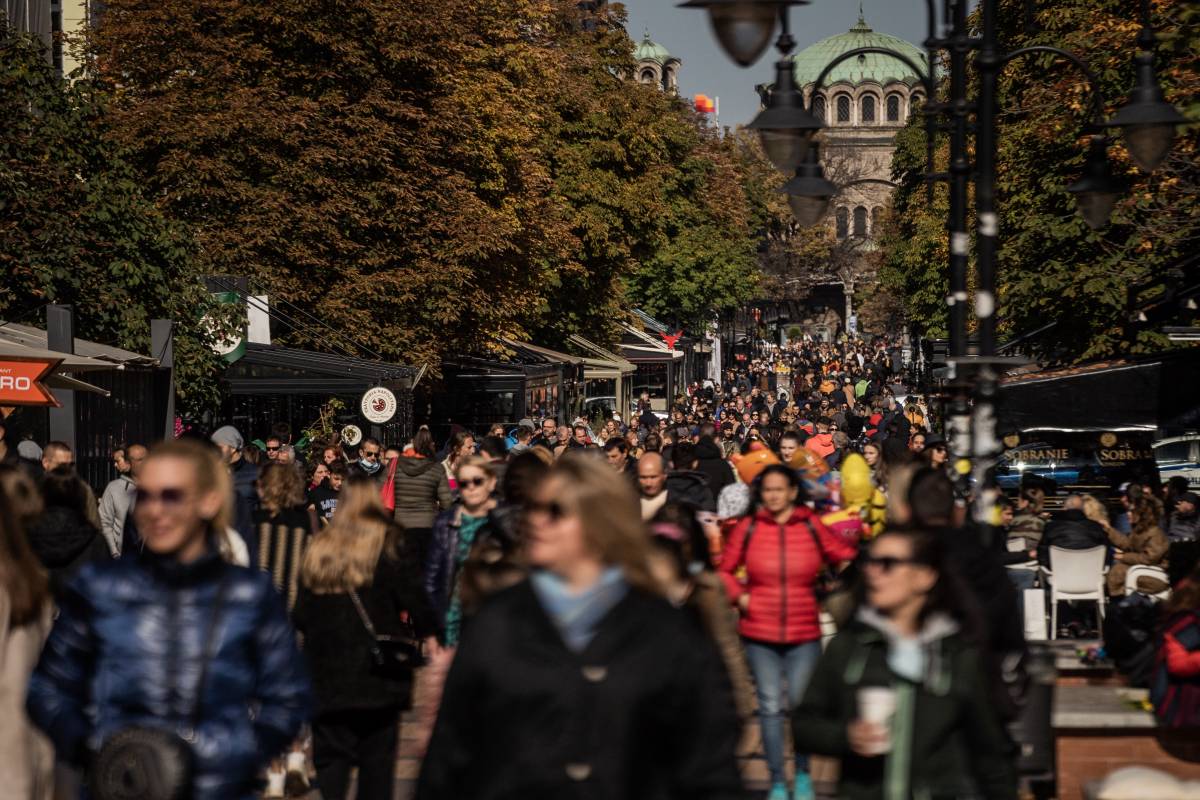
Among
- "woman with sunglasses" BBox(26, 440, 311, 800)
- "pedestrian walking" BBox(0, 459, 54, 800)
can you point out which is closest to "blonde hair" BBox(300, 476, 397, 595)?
"pedestrian walking" BBox(0, 459, 54, 800)

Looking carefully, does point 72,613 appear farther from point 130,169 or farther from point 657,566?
point 130,169

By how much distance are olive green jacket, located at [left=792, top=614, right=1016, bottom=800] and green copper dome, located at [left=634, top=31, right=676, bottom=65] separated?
12437 cm

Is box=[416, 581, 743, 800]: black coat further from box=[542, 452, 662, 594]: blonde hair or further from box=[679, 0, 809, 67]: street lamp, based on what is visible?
box=[679, 0, 809, 67]: street lamp

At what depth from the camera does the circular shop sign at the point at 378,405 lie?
93.5 ft

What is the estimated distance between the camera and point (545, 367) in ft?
147

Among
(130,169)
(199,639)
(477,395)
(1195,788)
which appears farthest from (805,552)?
(477,395)

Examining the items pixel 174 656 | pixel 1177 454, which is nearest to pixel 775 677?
pixel 174 656

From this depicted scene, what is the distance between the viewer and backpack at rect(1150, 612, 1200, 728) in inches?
293

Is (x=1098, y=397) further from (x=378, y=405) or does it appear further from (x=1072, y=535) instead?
(x=378, y=405)

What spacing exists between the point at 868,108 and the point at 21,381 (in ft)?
507

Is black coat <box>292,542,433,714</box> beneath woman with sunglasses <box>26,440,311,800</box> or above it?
beneath

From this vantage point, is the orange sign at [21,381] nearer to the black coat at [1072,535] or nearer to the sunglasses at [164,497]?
the black coat at [1072,535]

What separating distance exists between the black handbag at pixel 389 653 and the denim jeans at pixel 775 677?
5.80 feet

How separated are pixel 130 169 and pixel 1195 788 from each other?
20.9 m
